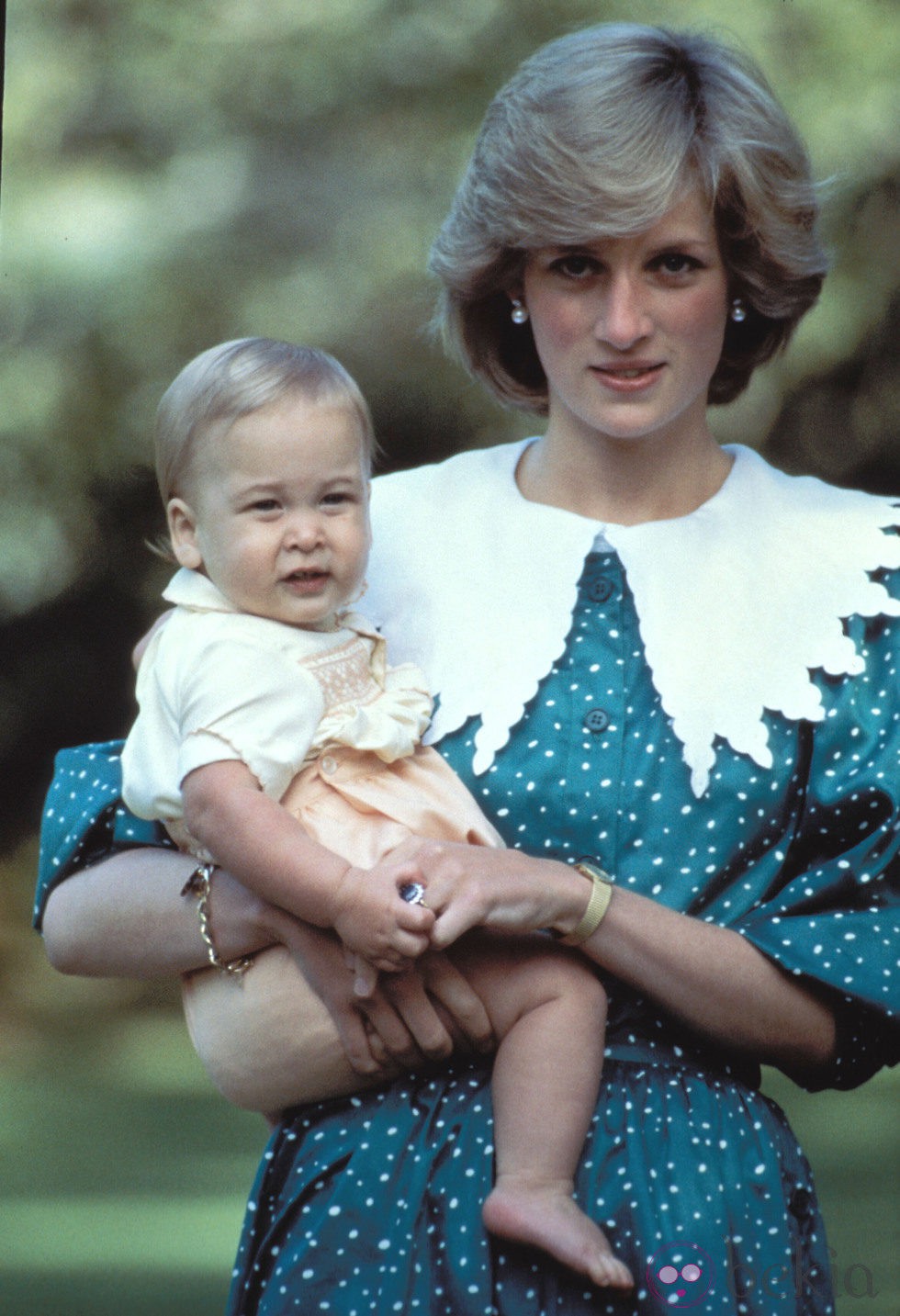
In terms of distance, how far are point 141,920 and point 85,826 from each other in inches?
7.2

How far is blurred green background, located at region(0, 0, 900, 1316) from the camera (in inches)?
187

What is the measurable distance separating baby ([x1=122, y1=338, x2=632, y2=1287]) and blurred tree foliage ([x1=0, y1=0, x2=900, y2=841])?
295cm

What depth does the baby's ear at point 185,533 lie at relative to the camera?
2.04m

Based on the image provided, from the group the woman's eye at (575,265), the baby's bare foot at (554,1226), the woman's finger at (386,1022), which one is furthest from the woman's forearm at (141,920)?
the woman's eye at (575,265)

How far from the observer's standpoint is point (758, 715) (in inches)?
80.9

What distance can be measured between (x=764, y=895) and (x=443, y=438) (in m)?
3.49

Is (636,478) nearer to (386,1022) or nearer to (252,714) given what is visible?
(252,714)

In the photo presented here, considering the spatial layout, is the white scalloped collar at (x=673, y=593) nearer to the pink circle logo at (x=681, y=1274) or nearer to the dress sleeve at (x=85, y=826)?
the dress sleeve at (x=85, y=826)

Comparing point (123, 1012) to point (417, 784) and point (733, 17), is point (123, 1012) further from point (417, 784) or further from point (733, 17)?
point (417, 784)

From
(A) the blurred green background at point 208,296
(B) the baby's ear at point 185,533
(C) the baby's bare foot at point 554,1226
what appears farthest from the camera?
(A) the blurred green background at point 208,296

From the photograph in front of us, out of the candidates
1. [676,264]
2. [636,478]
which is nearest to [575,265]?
[676,264]

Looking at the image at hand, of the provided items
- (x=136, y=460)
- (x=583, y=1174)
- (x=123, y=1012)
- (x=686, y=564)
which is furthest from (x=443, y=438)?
(x=583, y=1174)

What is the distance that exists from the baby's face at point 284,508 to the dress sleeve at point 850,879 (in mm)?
574

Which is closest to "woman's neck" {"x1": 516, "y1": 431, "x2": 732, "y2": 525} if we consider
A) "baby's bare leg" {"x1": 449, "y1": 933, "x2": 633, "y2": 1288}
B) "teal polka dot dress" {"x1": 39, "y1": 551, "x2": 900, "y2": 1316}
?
"teal polka dot dress" {"x1": 39, "y1": 551, "x2": 900, "y2": 1316}
